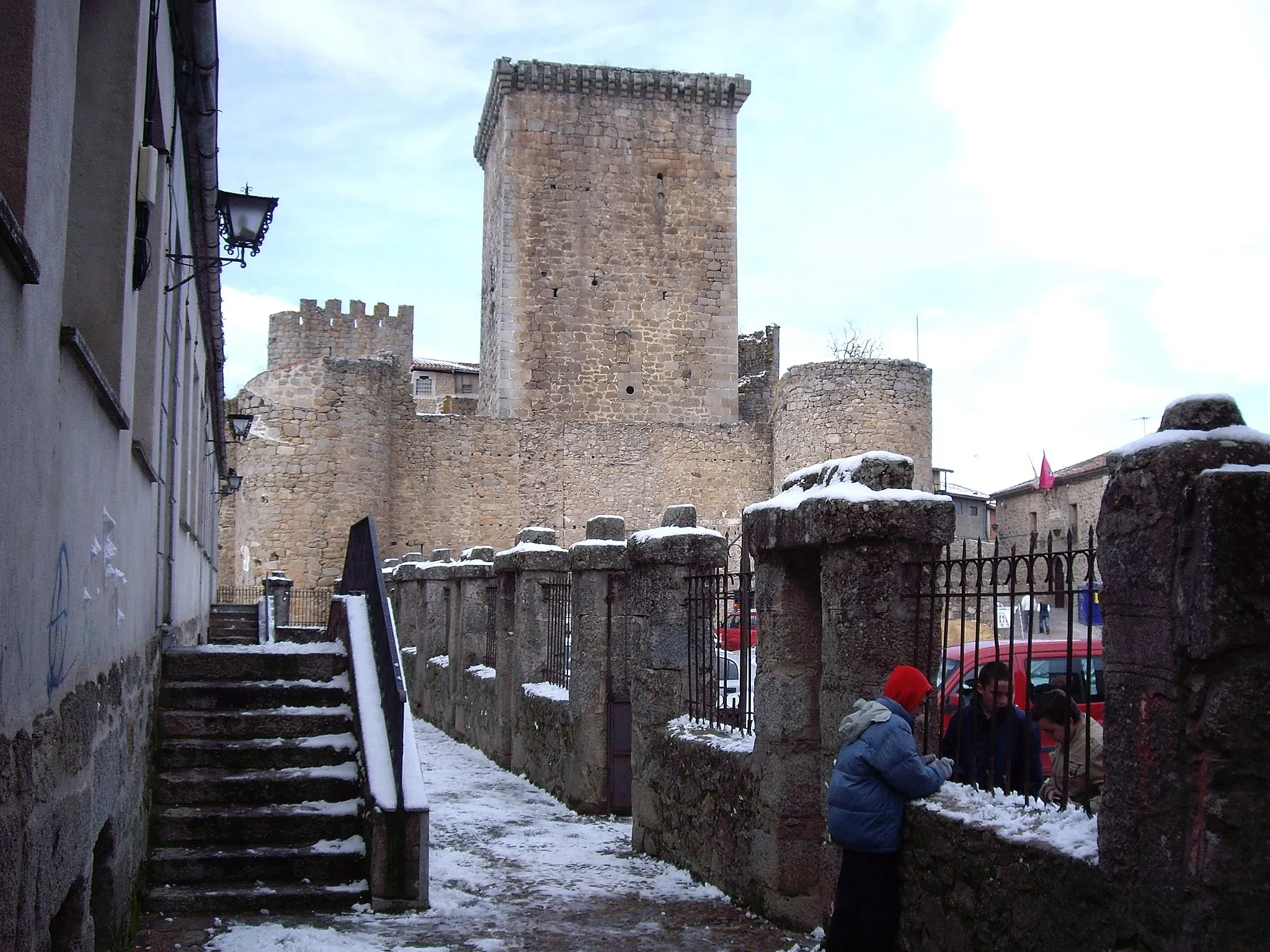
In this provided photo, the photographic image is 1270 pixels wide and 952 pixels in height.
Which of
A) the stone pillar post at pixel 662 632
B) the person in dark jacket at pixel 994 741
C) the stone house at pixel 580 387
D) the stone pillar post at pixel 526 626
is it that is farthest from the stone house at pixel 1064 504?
the person in dark jacket at pixel 994 741

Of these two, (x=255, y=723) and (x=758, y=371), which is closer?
(x=255, y=723)

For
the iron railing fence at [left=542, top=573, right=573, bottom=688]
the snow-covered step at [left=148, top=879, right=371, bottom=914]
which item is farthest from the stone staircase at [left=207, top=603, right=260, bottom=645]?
the snow-covered step at [left=148, top=879, right=371, bottom=914]

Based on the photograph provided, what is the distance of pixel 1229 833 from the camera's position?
2.97m

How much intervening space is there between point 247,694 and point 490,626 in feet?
20.5

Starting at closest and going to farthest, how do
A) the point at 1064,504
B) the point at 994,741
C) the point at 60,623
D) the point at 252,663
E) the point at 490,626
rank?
1. the point at 60,623
2. the point at 994,741
3. the point at 252,663
4. the point at 490,626
5. the point at 1064,504

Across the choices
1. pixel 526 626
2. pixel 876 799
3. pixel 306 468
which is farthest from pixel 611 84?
pixel 876 799

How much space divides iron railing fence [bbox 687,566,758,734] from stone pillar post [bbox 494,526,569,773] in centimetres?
342

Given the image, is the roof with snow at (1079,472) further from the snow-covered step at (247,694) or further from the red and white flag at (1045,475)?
the snow-covered step at (247,694)

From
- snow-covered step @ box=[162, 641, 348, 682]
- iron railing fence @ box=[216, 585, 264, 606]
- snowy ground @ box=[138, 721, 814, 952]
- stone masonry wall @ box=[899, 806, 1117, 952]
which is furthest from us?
iron railing fence @ box=[216, 585, 264, 606]

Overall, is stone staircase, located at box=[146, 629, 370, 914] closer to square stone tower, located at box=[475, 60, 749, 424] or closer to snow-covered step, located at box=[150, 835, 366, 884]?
snow-covered step, located at box=[150, 835, 366, 884]

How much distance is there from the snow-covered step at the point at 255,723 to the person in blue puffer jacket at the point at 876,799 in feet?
12.3

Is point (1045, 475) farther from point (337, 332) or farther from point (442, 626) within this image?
point (337, 332)

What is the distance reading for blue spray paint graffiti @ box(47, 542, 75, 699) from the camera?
10.4 ft

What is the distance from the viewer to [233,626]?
56.5 feet
